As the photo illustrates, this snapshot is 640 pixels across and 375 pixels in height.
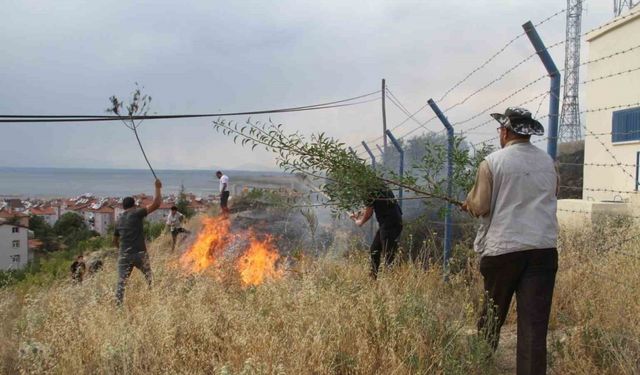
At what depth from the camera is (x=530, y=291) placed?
9.78 feet

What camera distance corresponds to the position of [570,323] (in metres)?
3.74

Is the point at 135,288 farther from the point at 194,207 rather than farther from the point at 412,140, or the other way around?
the point at 194,207

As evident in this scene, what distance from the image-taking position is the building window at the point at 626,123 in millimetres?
12227

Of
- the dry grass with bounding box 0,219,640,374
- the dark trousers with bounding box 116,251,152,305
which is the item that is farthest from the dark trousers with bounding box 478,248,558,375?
the dark trousers with bounding box 116,251,152,305

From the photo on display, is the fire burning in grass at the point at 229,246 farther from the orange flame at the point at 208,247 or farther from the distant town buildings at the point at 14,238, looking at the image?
the distant town buildings at the point at 14,238

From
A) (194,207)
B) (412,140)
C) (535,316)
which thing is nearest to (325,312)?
(535,316)

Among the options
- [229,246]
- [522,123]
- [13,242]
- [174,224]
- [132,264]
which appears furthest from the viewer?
[13,242]

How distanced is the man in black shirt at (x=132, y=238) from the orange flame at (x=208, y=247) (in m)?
1.18

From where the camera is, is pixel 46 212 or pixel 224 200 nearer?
pixel 224 200

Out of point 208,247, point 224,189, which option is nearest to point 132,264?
point 208,247

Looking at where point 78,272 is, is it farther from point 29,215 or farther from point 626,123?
point 29,215

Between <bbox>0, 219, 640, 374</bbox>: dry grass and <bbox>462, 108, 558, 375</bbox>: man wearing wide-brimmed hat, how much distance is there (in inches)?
11.9

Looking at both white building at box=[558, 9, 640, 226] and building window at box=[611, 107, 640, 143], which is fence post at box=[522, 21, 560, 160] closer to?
white building at box=[558, 9, 640, 226]

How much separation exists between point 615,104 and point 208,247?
10.6 meters
